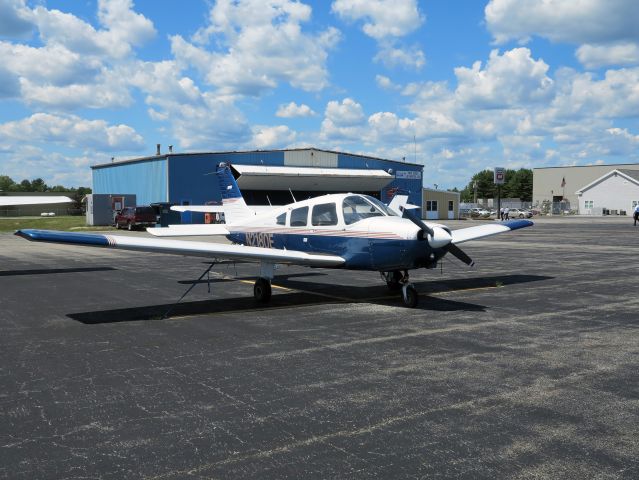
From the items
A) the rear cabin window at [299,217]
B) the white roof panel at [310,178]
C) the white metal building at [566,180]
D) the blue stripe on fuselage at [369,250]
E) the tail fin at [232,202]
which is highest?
the white metal building at [566,180]

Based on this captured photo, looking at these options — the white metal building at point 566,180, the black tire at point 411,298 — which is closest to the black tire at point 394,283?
the black tire at point 411,298

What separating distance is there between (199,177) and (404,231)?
4119 centimetres

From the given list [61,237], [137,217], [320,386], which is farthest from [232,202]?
[137,217]

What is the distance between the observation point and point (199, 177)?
49656 mm

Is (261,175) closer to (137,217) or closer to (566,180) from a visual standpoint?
(137,217)

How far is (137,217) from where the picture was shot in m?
45.3

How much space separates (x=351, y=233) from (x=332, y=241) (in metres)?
0.55

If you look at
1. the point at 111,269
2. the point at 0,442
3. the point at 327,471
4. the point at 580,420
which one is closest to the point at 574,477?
the point at 580,420

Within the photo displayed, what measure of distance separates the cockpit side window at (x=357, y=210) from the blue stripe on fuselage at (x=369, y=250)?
1.58 ft

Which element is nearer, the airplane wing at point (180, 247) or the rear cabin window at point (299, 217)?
the airplane wing at point (180, 247)

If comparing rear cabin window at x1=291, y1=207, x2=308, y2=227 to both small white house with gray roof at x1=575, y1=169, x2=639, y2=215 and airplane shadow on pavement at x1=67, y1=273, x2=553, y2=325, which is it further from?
small white house with gray roof at x1=575, y1=169, x2=639, y2=215

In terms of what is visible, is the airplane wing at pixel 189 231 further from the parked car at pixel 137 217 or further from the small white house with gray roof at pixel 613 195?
the small white house with gray roof at pixel 613 195

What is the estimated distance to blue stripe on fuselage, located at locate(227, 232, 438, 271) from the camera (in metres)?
10.7

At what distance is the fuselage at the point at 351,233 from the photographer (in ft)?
35.3
